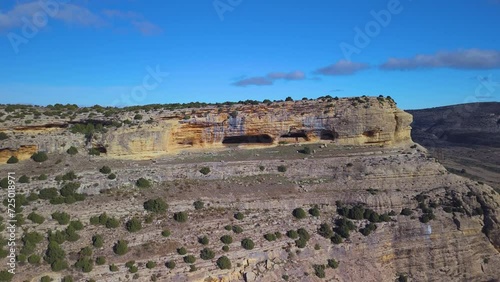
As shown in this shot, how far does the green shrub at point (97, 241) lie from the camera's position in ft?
95.6

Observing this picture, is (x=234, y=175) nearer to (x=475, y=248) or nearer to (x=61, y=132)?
(x=61, y=132)

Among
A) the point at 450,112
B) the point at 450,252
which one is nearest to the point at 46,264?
the point at 450,252

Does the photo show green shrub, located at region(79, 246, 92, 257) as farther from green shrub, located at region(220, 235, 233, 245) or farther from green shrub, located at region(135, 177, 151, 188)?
green shrub, located at region(220, 235, 233, 245)

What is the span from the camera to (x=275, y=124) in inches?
1810

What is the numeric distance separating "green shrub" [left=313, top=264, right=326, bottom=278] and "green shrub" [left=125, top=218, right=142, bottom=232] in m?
14.5

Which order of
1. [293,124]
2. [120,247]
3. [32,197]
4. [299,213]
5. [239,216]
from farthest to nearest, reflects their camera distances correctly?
[293,124], [299,213], [239,216], [32,197], [120,247]

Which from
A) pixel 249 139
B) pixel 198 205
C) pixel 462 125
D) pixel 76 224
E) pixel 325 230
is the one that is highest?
pixel 462 125

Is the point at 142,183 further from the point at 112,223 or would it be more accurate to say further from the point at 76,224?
the point at 76,224

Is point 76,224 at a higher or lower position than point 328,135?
lower

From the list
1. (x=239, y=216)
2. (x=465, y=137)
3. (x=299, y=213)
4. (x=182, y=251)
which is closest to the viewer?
(x=182, y=251)

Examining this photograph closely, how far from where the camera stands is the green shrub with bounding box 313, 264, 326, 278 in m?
31.2

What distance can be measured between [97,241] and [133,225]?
286 cm

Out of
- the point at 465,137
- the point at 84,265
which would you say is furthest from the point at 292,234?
the point at 465,137

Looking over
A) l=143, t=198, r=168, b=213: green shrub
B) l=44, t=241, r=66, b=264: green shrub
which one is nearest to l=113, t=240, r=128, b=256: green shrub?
l=44, t=241, r=66, b=264: green shrub
